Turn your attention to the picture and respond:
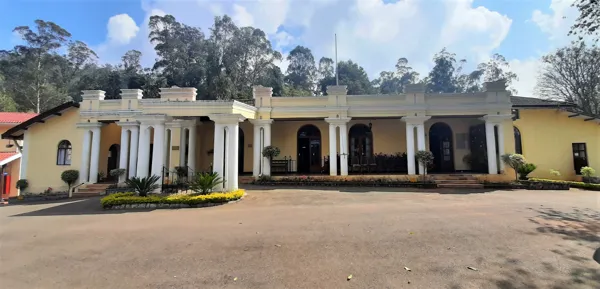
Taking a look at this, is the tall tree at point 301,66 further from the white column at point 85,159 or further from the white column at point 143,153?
the white column at point 143,153

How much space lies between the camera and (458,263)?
389 centimetres

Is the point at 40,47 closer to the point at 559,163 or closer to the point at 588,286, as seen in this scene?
the point at 588,286

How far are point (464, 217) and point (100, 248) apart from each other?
7.45m

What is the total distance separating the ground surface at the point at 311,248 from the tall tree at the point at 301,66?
4235cm

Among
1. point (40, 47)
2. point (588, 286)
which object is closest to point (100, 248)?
point (588, 286)

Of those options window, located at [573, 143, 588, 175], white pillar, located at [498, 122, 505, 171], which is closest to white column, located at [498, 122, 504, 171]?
white pillar, located at [498, 122, 505, 171]

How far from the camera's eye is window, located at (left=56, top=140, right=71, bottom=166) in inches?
582

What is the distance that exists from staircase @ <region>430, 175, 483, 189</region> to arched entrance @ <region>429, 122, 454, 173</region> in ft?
9.71

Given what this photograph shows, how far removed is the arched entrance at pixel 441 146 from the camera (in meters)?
16.0

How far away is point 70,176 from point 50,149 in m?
2.39

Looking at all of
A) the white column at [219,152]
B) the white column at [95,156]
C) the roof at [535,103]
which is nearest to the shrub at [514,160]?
the roof at [535,103]

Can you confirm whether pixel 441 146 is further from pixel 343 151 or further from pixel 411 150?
pixel 343 151

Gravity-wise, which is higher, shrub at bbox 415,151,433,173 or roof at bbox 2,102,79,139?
roof at bbox 2,102,79,139

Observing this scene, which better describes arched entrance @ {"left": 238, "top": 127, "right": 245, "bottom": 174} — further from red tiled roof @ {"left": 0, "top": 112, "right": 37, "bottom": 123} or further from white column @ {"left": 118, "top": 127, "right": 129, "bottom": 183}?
red tiled roof @ {"left": 0, "top": 112, "right": 37, "bottom": 123}
